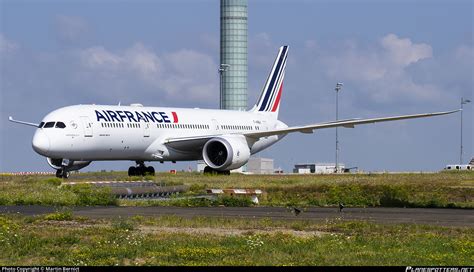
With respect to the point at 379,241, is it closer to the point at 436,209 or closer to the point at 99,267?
the point at 99,267

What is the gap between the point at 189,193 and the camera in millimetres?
39375

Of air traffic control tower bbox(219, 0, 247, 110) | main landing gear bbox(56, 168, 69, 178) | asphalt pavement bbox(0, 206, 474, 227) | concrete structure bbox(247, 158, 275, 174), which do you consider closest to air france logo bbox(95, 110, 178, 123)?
main landing gear bbox(56, 168, 69, 178)

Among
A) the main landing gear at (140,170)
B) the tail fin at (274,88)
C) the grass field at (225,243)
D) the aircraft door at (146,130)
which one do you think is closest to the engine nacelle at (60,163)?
the aircraft door at (146,130)

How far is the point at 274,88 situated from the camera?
249 feet

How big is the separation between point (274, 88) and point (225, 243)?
186 ft

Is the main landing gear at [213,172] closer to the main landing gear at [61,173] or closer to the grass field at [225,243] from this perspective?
the main landing gear at [61,173]

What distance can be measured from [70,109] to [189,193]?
15.5 metres

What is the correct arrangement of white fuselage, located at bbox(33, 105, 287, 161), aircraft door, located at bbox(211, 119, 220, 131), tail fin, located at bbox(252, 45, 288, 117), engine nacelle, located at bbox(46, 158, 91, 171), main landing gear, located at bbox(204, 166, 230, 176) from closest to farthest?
white fuselage, located at bbox(33, 105, 287, 161) → engine nacelle, located at bbox(46, 158, 91, 171) → main landing gear, located at bbox(204, 166, 230, 176) → aircraft door, located at bbox(211, 119, 220, 131) → tail fin, located at bbox(252, 45, 288, 117)

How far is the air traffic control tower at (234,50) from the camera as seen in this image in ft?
359

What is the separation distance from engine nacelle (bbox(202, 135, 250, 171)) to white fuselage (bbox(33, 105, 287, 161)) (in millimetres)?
2229

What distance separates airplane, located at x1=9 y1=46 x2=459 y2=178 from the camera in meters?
51.9

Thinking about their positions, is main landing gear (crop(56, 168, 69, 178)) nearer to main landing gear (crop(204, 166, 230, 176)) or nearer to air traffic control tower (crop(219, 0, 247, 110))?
main landing gear (crop(204, 166, 230, 176))

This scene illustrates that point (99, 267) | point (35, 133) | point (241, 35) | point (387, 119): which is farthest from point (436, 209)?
point (241, 35)

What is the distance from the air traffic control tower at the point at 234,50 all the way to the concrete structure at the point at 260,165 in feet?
19.1
